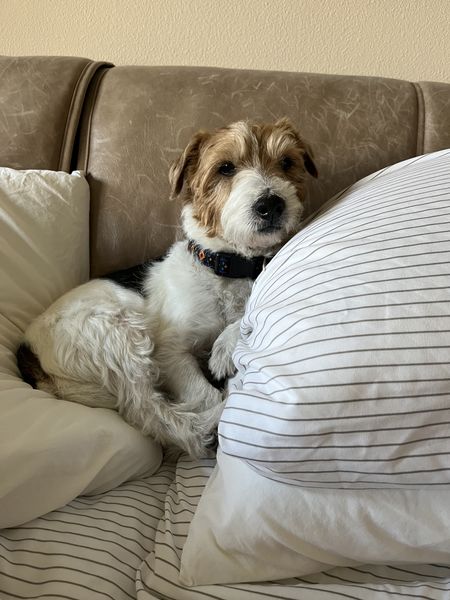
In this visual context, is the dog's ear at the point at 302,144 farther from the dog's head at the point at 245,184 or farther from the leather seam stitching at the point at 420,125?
the leather seam stitching at the point at 420,125

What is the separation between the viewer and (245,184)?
1336 millimetres

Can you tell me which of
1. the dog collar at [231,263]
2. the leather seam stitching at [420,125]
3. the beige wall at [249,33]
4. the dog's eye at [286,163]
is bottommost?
the dog collar at [231,263]

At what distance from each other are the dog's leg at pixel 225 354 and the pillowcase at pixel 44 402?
10.3 inches

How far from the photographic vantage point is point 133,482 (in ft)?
3.78

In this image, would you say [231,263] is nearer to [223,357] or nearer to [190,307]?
[190,307]

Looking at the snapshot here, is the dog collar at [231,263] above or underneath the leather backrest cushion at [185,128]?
underneath

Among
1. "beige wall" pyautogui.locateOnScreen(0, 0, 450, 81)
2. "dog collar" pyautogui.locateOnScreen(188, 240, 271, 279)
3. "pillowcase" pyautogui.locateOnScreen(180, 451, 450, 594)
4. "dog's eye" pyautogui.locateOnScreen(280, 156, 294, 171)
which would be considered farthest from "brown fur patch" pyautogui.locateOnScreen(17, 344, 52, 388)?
"beige wall" pyautogui.locateOnScreen(0, 0, 450, 81)

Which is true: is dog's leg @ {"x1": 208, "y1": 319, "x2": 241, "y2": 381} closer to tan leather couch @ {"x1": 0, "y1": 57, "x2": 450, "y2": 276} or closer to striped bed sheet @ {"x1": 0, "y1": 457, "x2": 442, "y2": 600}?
striped bed sheet @ {"x1": 0, "y1": 457, "x2": 442, "y2": 600}

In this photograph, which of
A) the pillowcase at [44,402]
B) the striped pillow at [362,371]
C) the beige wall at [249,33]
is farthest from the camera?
the beige wall at [249,33]

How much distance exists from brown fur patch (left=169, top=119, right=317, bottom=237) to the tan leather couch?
129 mm

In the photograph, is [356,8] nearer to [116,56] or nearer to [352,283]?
[116,56]

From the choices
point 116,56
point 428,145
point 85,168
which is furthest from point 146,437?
point 116,56

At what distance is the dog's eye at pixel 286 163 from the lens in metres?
1.41

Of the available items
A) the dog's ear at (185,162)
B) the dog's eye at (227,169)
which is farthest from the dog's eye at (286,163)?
the dog's ear at (185,162)
